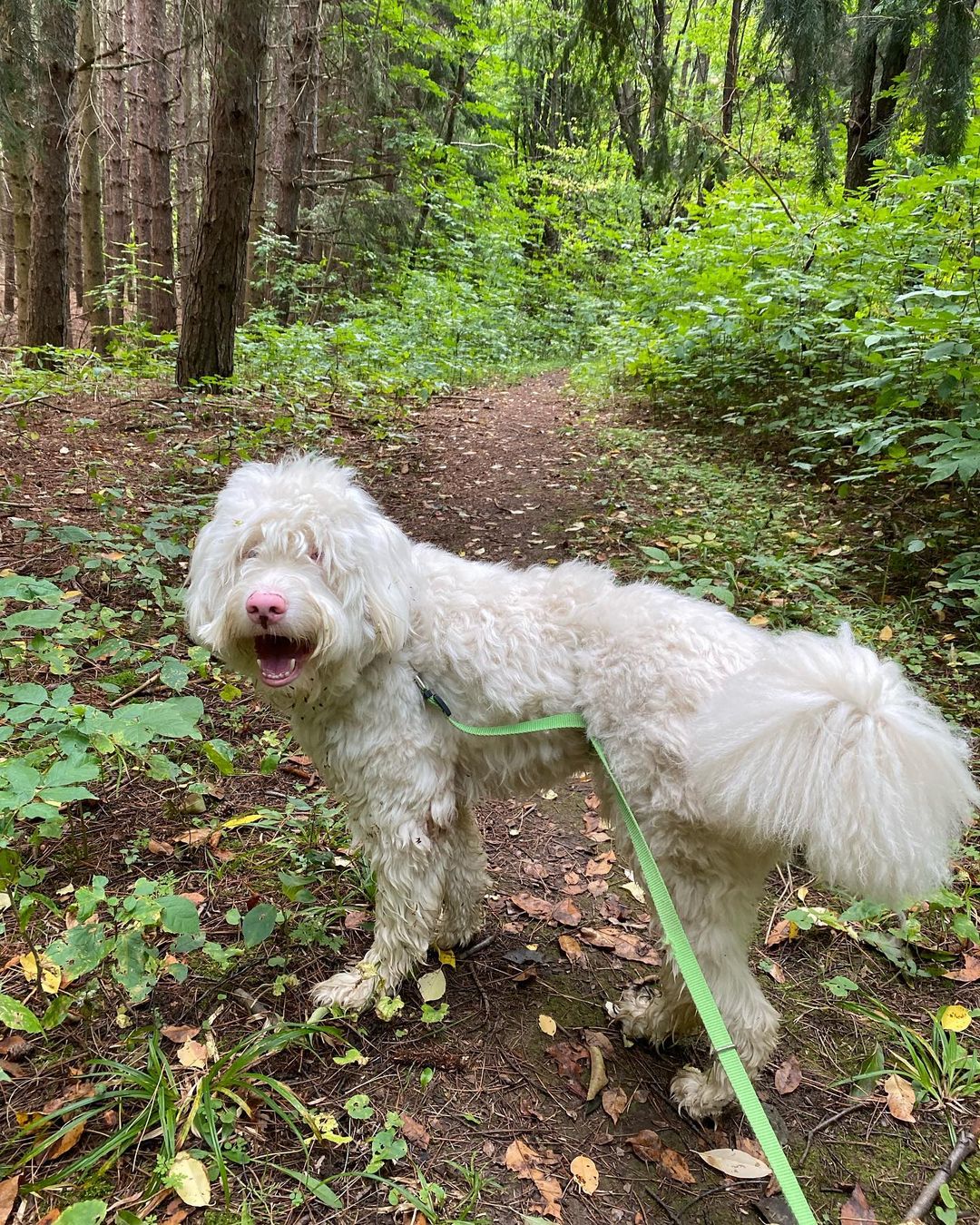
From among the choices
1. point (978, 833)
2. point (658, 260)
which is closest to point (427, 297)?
point (658, 260)

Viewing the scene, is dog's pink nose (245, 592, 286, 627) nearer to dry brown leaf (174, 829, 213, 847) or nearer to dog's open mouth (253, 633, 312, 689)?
dog's open mouth (253, 633, 312, 689)

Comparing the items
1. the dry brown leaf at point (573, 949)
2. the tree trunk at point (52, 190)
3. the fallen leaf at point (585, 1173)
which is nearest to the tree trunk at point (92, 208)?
the tree trunk at point (52, 190)

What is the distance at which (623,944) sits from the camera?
123 inches

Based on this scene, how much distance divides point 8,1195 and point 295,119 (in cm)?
1633

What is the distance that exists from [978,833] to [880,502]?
12.1 ft

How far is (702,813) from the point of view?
6.83 ft

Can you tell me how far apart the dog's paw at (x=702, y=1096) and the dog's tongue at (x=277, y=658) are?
2039mm

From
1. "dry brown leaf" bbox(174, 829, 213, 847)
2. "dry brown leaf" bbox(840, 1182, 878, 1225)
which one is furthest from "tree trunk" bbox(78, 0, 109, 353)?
"dry brown leaf" bbox(840, 1182, 878, 1225)

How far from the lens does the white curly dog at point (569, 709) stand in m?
1.75

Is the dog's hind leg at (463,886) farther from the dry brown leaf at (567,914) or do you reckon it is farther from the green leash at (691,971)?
the green leash at (691,971)

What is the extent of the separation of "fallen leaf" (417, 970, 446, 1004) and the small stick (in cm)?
165

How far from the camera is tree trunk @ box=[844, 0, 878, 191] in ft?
25.4

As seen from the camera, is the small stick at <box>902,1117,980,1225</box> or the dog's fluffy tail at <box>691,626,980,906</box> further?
the small stick at <box>902,1117,980,1225</box>

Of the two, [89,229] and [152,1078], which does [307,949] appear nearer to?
[152,1078]
